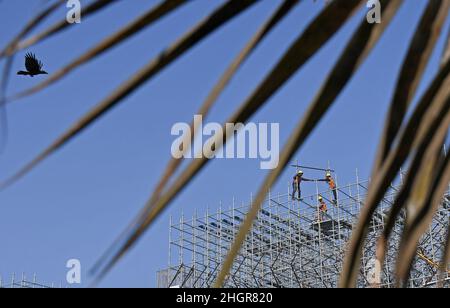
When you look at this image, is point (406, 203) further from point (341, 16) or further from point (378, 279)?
point (341, 16)

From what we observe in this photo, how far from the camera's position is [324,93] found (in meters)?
0.58

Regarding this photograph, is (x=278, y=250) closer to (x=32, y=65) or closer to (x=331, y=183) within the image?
(x=331, y=183)

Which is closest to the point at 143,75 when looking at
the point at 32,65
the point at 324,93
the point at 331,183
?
the point at 324,93

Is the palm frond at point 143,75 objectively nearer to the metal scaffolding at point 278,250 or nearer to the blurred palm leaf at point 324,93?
the blurred palm leaf at point 324,93

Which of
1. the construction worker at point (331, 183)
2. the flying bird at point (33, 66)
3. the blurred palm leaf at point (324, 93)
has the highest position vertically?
the construction worker at point (331, 183)

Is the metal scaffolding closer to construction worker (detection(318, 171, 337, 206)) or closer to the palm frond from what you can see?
construction worker (detection(318, 171, 337, 206))

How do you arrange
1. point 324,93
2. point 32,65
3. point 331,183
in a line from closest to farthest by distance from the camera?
1. point 324,93
2. point 32,65
3. point 331,183

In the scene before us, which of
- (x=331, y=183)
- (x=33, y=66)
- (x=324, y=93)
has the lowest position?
(x=324, y=93)

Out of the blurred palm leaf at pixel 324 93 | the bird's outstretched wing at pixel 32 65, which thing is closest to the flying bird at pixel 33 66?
the bird's outstretched wing at pixel 32 65

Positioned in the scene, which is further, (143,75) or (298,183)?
(298,183)

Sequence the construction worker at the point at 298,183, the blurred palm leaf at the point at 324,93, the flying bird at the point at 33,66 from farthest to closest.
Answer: the construction worker at the point at 298,183, the flying bird at the point at 33,66, the blurred palm leaf at the point at 324,93

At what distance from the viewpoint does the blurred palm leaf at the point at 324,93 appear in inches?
21.1
